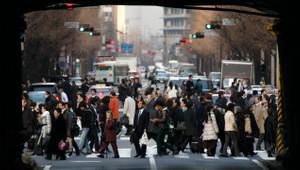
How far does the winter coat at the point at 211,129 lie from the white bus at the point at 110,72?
62.0 metres

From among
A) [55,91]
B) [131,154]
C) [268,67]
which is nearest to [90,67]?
[268,67]

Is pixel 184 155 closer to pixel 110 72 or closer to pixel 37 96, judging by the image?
pixel 37 96

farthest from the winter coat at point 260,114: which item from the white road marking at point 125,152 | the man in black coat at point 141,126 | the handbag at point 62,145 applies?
the handbag at point 62,145

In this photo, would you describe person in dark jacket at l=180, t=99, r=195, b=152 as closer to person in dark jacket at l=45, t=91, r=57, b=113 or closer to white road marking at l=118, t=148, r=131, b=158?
white road marking at l=118, t=148, r=131, b=158

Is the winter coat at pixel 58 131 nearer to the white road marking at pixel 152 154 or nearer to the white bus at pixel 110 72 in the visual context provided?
the white road marking at pixel 152 154

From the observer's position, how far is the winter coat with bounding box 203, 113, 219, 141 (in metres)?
30.9

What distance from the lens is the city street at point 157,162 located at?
27.5 metres

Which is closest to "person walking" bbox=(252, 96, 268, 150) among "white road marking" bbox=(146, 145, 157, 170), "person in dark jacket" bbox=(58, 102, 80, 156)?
"white road marking" bbox=(146, 145, 157, 170)

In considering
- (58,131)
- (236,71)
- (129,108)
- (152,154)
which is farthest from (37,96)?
(236,71)

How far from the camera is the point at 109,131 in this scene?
29.7 m

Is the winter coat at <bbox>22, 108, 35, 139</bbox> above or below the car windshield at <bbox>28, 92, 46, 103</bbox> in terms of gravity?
below

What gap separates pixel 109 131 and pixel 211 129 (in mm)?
3057

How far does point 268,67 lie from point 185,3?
55422 millimetres

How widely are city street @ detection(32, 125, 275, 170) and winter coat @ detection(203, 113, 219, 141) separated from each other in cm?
61
